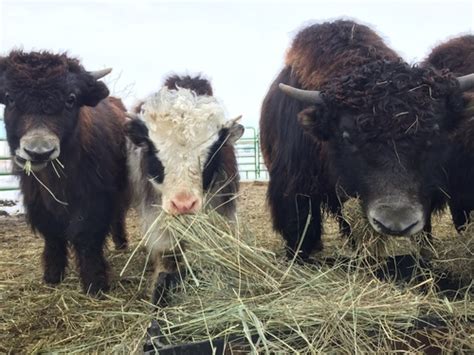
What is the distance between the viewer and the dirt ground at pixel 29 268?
13.2 ft

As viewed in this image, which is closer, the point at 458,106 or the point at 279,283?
the point at 279,283

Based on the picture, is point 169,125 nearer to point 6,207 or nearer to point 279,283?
point 279,283

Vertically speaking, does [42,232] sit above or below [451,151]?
below

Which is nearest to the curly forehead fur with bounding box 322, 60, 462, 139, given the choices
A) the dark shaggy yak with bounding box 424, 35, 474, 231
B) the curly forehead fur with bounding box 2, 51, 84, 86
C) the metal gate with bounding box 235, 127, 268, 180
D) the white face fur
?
the dark shaggy yak with bounding box 424, 35, 474, 231

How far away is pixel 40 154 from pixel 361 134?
207cm

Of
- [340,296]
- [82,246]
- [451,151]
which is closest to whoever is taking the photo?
[340,296]

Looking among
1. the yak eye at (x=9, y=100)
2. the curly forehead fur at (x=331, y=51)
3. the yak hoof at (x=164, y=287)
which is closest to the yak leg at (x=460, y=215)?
the curly forehead fur at (x=331, y=51)

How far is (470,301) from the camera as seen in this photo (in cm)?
331

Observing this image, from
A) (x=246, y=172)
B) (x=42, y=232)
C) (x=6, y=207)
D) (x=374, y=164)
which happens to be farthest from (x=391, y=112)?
(x=246, y=172)

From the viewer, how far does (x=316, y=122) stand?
3.95 metres

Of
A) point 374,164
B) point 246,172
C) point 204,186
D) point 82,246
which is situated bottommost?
point 246,172

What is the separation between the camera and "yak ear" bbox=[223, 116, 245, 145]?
15.1 ft

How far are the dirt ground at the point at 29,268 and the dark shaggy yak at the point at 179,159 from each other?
0.34 meters

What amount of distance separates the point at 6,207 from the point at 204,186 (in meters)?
7.22
